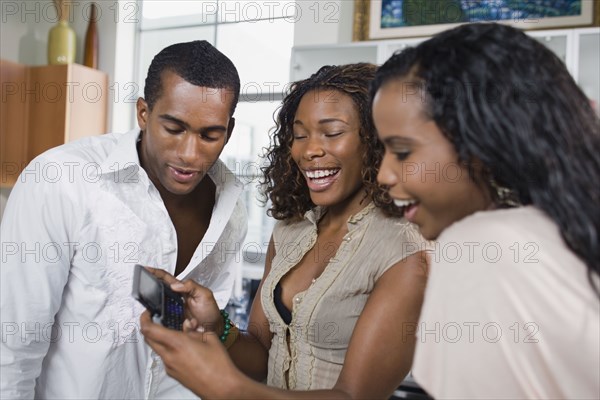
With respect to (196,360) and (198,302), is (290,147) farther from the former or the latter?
(196,360)

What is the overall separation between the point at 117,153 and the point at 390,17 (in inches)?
77.8

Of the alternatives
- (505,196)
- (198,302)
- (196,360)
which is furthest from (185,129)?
(505,196)

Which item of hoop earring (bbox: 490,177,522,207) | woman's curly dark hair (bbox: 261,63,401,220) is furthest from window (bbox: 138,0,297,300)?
hoop earring (bbox: 490,177,522,207)

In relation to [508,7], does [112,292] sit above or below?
below

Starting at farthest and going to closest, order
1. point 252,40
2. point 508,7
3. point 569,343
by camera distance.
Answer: point 252,40, point 508,7, point 569,343

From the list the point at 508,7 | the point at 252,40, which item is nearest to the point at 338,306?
the point at 508,7

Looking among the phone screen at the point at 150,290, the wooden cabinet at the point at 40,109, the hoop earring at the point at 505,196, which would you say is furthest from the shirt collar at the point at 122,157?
the wooden cabinet at the point at 40,109

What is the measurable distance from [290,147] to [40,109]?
254 centimetres

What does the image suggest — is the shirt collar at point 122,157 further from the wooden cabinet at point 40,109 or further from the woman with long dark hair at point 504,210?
the wooden cabinet at point 40,109

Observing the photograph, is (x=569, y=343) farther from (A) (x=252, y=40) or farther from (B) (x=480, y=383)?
(A) (x=252, y=40)

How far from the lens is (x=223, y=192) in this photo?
1548 millimetres

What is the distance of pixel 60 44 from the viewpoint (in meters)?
3.46

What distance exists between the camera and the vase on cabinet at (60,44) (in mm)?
3459

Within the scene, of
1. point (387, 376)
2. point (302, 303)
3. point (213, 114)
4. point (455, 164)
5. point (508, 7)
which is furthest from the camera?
point (508, 7)
